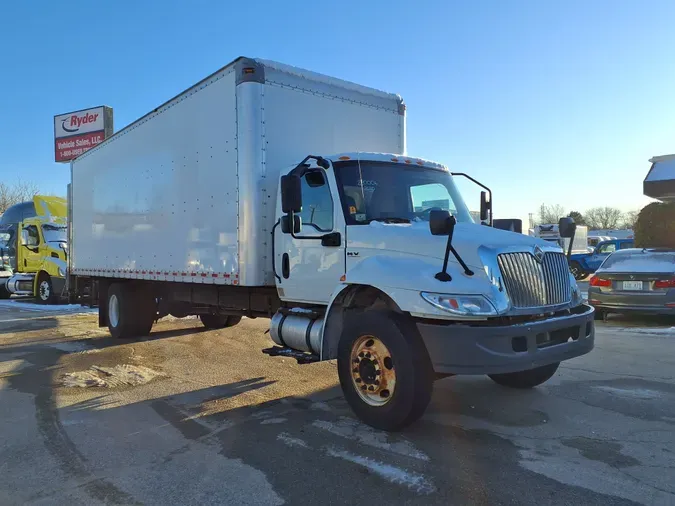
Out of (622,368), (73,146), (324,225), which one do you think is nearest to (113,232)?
(324,225)

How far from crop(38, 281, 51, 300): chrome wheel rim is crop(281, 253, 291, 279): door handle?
13718 mm

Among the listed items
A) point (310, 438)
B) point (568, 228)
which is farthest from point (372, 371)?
point (568, 228)

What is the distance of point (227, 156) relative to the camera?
21.5 feet

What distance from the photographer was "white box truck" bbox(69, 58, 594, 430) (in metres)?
4.41

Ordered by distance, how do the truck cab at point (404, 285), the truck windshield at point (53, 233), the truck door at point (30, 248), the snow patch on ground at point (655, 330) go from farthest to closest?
the truck door at point (30, 248) < the truck windshield at point (53, 233) < the snow patch on ground at point (655, 330) < the truck cab at point (404, 285)

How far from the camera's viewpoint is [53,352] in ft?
28.6

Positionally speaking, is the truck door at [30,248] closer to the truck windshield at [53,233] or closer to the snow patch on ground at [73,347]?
the truck windshield at [53,233]

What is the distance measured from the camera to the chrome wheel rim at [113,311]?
32.7ft

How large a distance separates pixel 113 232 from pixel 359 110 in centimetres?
519

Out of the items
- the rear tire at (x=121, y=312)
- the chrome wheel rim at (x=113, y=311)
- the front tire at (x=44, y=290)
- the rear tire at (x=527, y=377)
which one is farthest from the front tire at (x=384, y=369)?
the front tire at (x=44, y=290)

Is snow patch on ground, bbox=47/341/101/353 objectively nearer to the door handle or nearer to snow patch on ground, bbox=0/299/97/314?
the door handle

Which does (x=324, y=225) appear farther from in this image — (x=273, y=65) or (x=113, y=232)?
(x=113, y=232)

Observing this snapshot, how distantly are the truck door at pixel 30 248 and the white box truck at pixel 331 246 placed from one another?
9.34 m

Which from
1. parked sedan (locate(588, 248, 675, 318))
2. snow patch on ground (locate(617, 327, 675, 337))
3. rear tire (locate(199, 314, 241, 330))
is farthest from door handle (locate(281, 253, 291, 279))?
parked sedan (locate(588, 248, 675, 318))
